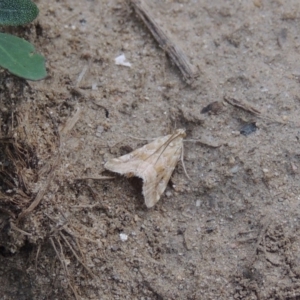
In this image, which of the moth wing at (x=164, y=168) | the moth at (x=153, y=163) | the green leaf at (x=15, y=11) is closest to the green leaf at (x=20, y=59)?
the green leaf at (x=15, y=11)

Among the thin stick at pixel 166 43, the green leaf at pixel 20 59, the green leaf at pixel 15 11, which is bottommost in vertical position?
the thin stick at pixel 166 43

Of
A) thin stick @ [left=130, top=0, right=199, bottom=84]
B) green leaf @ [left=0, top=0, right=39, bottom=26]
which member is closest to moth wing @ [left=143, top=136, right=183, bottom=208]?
thin stick @ [left=130, top=0, right=199, bottom=84]

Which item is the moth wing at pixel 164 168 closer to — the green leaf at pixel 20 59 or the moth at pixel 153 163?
the moth at pixel 153 163

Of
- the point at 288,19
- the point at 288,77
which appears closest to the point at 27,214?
the point at 288,77

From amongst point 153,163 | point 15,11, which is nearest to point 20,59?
point 15,11

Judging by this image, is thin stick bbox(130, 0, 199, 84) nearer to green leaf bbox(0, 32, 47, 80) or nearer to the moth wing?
the moth wing

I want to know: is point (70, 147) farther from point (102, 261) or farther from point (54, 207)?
point (102, 261)

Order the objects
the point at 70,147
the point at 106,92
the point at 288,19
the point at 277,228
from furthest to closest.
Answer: the point at 288,19 < the point at 106,92 < the point at 70,147 < the point at 277,228
